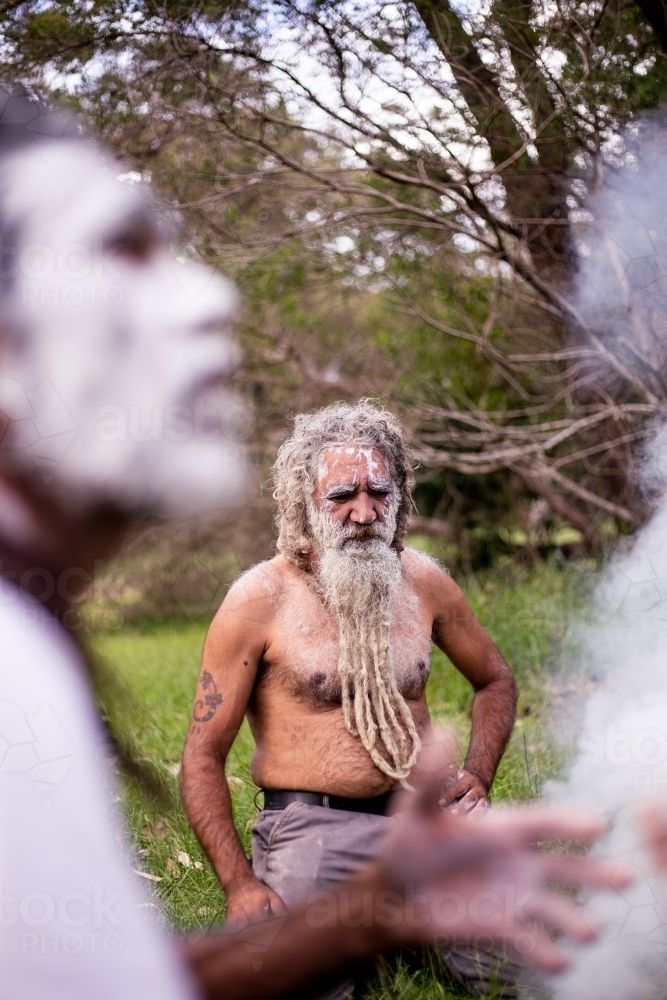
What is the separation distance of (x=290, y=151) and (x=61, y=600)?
15.7 feet

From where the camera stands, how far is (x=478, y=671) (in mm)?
2779

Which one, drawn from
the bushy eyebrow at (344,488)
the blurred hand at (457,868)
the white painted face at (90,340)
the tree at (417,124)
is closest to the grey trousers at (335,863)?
the bushy eyebrow at (344,488)

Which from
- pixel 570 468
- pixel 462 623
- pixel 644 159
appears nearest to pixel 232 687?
pixel 462 623

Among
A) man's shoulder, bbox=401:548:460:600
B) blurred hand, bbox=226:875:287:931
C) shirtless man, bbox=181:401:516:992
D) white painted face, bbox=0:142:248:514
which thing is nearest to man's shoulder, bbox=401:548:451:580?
man's shoulder, bbox=401:548:460:600

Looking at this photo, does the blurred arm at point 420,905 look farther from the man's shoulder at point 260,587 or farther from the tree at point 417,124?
the tree at point 417,124

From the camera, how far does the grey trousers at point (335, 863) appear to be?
2.20m

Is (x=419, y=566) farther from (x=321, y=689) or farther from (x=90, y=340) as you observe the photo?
(x=90, y=340)

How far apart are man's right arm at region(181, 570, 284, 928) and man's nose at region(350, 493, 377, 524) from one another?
1.08ft

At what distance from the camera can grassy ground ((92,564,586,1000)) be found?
2.62 m

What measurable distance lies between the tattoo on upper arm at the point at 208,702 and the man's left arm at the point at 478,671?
73 centimetres

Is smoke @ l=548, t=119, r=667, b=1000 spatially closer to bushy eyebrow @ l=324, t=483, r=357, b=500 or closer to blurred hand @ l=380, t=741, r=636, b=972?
bushy eyebrow @ l=324, t=483, r=357, b=500

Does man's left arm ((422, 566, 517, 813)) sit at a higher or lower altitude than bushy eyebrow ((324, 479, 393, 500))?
lower

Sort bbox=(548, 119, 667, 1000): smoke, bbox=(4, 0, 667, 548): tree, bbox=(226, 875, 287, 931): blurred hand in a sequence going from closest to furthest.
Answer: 1. bbox=(226, 875, 287, 931): blurred hand
2. bbox=(548, 119, 667, 1000): smoke
3. bbox=(4, 0, 667, 548): tree

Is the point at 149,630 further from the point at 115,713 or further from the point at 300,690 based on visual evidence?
the point at 115,713
